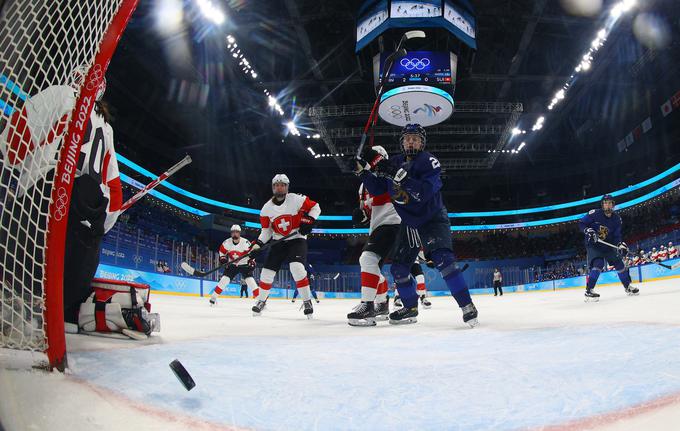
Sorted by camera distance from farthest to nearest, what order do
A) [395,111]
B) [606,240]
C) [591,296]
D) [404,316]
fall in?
1. [395,111]
2. [606,240]
3. [591,296]
4. [404,316]

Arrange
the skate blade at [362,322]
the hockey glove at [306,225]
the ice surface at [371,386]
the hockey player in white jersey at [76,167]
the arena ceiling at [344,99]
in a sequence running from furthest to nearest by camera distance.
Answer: the arena ceiling at [344,99], the hockey glove at [306,225], the skate blade at [362,322], the hockey player in white jersey at [76,167], the ice surface at [371,386]

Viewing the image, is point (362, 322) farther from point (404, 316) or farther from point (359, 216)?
point (359, 216)

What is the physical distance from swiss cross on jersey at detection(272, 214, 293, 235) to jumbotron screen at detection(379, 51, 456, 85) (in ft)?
18.2

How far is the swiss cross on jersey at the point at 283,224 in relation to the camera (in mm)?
4949

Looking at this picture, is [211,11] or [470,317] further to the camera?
[211,11]

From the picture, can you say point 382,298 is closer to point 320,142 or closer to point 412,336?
point 412,336

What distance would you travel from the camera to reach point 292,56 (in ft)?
48.5

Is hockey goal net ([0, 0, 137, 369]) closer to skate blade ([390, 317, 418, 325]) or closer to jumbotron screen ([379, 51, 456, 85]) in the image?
skate blade ([390, 317, 418, 325])

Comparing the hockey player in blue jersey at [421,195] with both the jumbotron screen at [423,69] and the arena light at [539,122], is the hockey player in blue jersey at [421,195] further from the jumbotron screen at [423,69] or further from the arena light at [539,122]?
the arena light at [539,122]

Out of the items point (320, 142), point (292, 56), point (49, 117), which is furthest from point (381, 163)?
point (320, 142)

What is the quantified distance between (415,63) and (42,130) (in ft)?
30.3

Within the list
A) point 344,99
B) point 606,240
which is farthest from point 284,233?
point 344,99

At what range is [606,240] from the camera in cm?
597

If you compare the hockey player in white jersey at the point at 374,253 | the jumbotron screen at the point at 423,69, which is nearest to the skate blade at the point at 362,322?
the hockey player in white jersey at the point at 374,253
